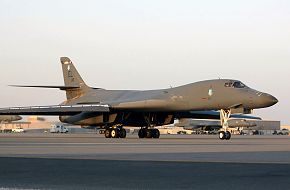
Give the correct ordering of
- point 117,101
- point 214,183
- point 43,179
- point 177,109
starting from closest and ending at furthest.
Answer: point 214,183 → point 43,179 → point 177,109 → point 117,101

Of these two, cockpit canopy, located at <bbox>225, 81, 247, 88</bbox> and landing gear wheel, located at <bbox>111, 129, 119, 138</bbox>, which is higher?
cockpit canopy, located at <bbox>225, 81, 247, 88</bbox>

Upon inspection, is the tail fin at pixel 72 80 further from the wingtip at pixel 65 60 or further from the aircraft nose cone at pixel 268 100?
the aircraft nose cone at pixel 268 100

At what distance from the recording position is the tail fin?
53.4 m

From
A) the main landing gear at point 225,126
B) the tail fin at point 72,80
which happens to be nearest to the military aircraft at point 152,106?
the main landing gear at point 225,126

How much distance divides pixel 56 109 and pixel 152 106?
7.08 metres

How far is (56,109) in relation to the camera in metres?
46.1

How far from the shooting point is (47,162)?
16.6 metres

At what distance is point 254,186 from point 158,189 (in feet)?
5.51

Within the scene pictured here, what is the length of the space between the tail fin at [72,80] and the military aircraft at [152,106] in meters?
0.60

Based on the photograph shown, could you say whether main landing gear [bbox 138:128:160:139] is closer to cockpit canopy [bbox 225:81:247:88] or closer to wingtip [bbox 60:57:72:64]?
cockpit canopy [bbox 225:81:247:88]

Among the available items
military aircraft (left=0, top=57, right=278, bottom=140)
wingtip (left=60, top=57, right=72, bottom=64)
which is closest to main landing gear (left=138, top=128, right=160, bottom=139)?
military aircraft (left=0, top=57, right=278, bottom=140)

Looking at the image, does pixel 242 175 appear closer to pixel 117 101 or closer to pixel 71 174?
pixel 71 174

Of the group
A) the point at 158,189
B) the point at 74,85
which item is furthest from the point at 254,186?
the point at 74,85

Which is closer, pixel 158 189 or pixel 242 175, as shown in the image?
pixel 158 189
